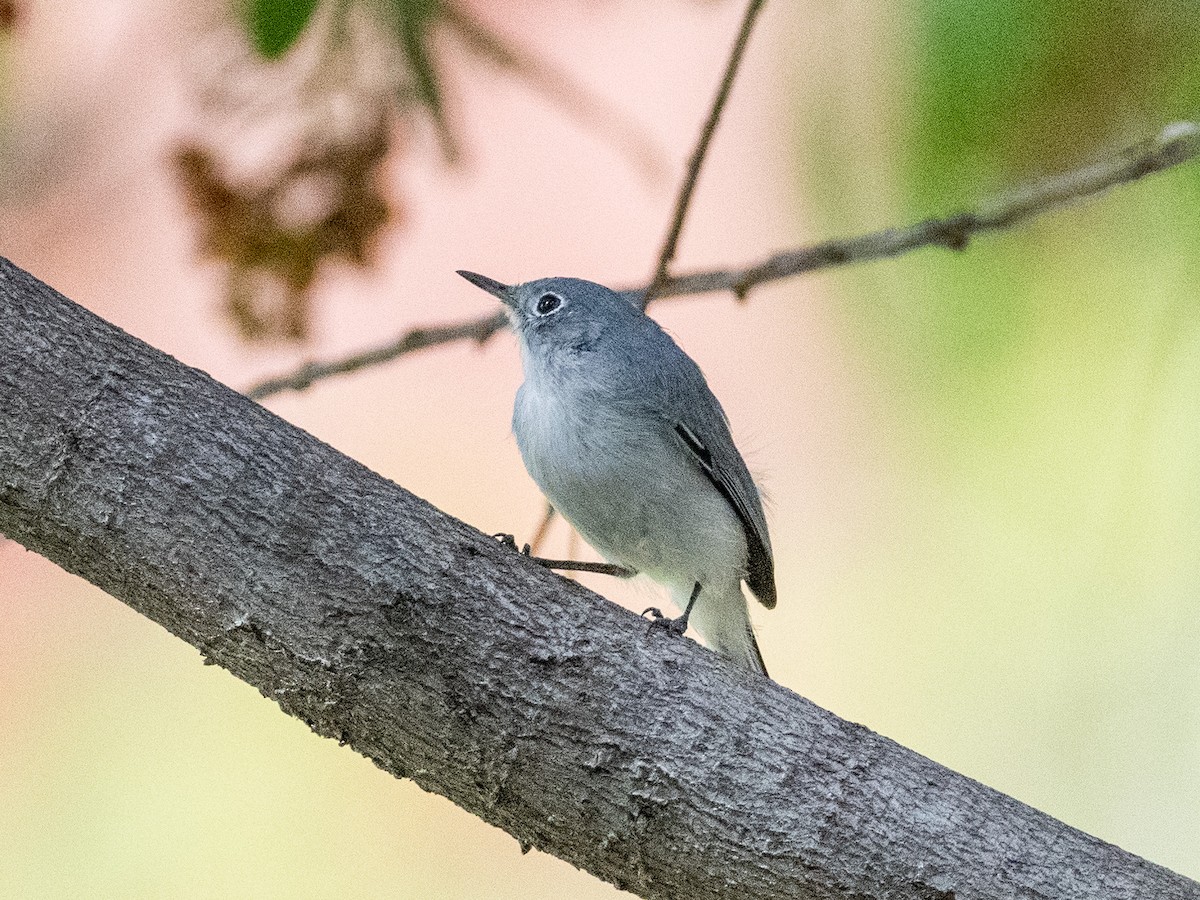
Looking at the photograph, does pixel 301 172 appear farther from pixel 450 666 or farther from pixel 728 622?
pixel 728 622

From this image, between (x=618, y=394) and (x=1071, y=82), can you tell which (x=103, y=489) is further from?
(x=1071, y=82)

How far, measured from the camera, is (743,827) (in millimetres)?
1091

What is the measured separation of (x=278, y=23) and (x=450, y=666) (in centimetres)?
57

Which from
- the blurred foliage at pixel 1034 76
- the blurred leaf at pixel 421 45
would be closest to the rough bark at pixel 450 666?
the blurred leaf at pixel 421 45

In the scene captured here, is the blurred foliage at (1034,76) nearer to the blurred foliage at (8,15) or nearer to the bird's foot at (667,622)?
the bird's foot at (667,622)

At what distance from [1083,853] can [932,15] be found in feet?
2.57

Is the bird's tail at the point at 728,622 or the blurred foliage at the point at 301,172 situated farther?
the bird's tail at the point at 728,622

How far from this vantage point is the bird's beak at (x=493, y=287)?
1.70 m

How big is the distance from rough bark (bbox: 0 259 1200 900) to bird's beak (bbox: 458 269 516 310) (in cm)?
60

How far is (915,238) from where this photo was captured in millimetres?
1188

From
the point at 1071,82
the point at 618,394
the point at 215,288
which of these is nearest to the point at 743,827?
the point at 618,394

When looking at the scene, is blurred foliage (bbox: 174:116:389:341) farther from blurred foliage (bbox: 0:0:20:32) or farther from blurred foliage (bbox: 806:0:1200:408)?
blurred foliage (bbox: 806:0:1200:408)

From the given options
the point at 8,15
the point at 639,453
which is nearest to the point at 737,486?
the point at 639,453

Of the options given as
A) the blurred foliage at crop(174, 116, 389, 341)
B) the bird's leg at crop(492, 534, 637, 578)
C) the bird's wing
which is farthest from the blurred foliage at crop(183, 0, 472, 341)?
the bird's wing
